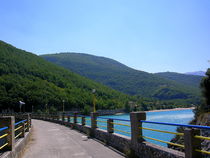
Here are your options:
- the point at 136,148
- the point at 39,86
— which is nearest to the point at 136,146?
the point at 136,148

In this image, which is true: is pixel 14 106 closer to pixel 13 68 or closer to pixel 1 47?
pixel 13 68

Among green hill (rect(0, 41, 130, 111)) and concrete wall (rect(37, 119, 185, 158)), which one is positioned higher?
green hill (rect(0, 41, 130, 111))

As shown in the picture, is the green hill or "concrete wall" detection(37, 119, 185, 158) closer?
"concrete wall" detection(37, 119, 185, 158)

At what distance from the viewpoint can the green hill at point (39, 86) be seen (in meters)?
119

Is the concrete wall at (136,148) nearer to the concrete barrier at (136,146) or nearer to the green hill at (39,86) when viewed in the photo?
the concrete barrier at (136,146)

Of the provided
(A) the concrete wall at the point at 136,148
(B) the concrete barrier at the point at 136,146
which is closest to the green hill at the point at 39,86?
(A) the concrete wall at the point at 136,148

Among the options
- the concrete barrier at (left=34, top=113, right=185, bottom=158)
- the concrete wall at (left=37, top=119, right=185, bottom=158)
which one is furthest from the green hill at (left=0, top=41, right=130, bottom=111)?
the concrete barrier at (left=34, top=113, right=185, bottom=158)

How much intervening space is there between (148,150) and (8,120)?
15.4 ft

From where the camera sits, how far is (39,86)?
13000 cm

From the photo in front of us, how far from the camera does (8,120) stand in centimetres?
781

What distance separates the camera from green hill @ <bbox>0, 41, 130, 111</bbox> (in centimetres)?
11869

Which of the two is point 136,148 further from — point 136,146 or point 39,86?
point 39,86

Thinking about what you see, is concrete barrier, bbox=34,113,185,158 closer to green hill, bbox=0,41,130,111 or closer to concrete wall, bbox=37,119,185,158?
concrete wall, bbox=37,119,185,158

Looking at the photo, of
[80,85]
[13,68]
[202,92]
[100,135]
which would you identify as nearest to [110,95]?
[80,85]
